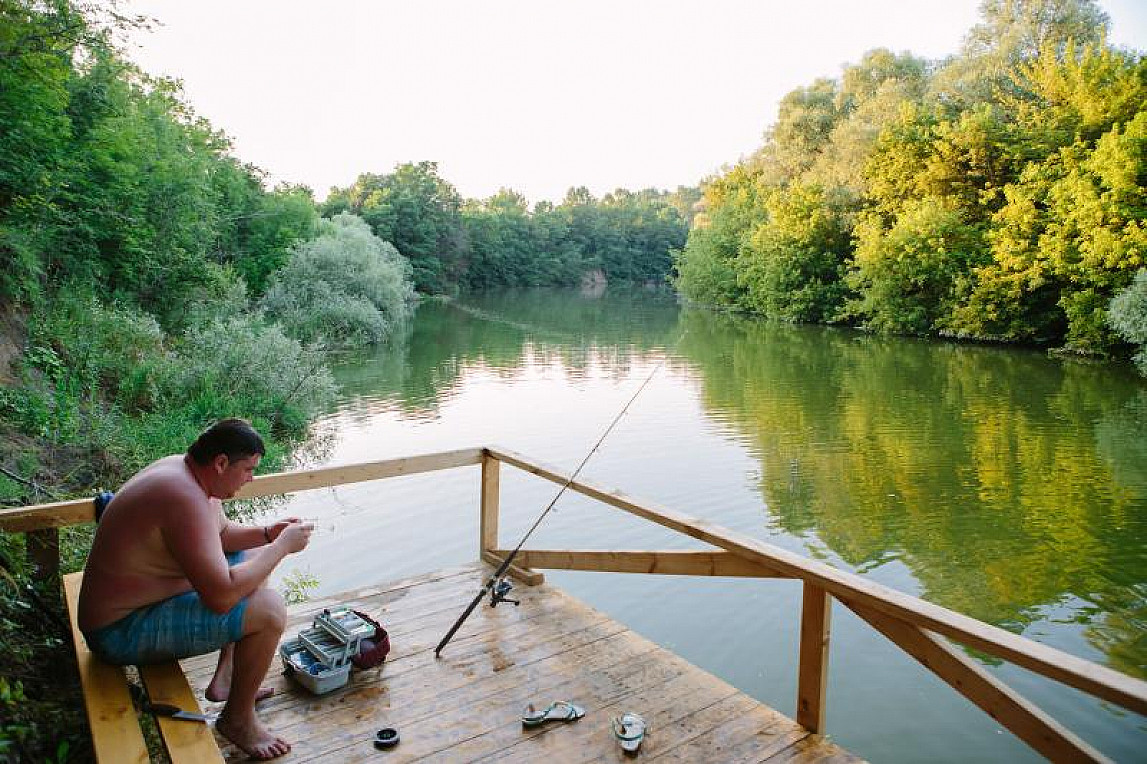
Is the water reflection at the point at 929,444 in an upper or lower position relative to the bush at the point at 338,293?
lower

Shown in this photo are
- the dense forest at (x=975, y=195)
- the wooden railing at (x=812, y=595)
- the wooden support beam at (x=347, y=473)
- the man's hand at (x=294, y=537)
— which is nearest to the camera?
the wooden railing at (x=812, y=595)

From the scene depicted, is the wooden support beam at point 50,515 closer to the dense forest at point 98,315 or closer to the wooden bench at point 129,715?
the dense forest at point 98,315

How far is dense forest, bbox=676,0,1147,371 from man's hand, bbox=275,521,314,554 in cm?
2187

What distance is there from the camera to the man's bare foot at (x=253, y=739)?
284 centimetres

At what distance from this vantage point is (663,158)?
100438 mm

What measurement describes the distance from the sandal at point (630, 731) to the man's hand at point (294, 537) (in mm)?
1397

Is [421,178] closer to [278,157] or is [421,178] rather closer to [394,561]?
[278,157]

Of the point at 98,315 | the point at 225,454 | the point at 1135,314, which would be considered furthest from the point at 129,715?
the point at 1135,314

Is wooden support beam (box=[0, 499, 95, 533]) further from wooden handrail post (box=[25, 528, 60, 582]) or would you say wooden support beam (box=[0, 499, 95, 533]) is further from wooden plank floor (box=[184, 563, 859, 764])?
wooden plank floor (box=[184, 563, 859, 764])

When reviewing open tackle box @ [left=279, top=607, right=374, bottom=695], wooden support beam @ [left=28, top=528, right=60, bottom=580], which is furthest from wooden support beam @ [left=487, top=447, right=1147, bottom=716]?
wooden support beam @ [left=28, top=528, right=60, bottom=580]

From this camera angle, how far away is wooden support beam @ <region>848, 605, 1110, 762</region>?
2145 mm

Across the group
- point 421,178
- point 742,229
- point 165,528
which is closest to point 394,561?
point 165,528

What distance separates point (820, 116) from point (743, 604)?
39.2 metres

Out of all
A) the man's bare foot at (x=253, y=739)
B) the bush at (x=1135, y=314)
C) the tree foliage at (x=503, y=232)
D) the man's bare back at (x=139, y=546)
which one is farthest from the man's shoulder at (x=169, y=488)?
the tree foliage at (x=503, y=232)
